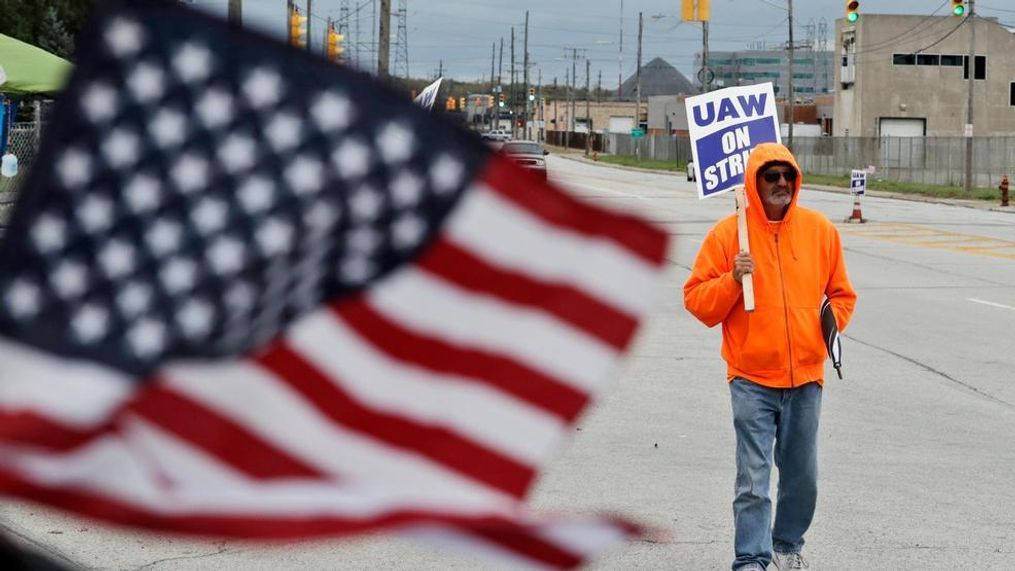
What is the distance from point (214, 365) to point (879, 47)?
88.0 meters

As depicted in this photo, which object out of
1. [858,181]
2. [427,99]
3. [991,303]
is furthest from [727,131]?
[858,181]

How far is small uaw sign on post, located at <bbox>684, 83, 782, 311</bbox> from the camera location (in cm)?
886

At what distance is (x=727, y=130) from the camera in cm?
894

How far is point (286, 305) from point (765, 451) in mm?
4572

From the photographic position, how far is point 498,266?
6.66 ft

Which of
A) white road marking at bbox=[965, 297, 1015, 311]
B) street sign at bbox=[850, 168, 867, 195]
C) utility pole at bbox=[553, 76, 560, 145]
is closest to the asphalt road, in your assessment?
white road marking at bbox=[965, 297, 1015, 311]

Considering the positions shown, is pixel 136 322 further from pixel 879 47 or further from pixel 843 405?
pixel 879 47

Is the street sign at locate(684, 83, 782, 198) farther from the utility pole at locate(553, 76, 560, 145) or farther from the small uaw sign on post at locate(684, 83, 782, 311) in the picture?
the utility pole at locate(553, 76, 560, 145)

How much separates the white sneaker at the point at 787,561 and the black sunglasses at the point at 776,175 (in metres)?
1.56

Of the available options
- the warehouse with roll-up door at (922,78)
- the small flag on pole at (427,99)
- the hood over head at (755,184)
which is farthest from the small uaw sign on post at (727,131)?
the warehouse with roll-up door at (922,78)

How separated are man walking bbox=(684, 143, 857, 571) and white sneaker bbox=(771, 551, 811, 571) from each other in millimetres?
208

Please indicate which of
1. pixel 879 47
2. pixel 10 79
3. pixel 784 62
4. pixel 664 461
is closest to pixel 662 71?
pixel 784 62

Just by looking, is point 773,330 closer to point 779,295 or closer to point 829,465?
point 779,295

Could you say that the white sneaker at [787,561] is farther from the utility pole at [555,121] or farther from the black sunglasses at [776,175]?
the utility pole at [555,121]
